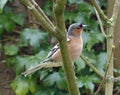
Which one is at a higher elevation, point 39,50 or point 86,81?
point 39,50

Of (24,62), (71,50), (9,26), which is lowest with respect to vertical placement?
(24,62)

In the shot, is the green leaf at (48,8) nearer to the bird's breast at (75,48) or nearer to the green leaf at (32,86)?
the green leaf at (32,86)

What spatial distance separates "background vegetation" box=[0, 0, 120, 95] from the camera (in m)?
2.38

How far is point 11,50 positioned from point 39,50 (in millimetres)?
190

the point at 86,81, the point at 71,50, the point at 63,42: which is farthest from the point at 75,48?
the point at 86,81

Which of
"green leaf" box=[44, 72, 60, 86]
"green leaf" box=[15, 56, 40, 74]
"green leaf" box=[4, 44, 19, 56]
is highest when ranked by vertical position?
"green leaf" box=[4, 44, 19, 56]

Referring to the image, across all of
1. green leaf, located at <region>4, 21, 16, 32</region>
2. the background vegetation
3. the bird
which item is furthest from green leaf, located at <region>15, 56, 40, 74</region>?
the bird

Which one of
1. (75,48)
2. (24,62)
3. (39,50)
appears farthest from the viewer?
(39,50)

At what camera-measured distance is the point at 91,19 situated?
8.65ft

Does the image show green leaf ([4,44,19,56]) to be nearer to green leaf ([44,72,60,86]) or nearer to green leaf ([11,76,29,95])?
green leaf ([11,76,29,95])

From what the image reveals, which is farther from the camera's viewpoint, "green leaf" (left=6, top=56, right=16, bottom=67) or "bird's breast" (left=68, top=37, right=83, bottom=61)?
"green leaf" (left=6, top=56, right=16, bottom=67)

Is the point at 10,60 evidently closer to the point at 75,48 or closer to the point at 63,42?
the point at 75,48

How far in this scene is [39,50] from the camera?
8.11 ft

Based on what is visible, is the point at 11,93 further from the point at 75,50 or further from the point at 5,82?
the point at 75,50
